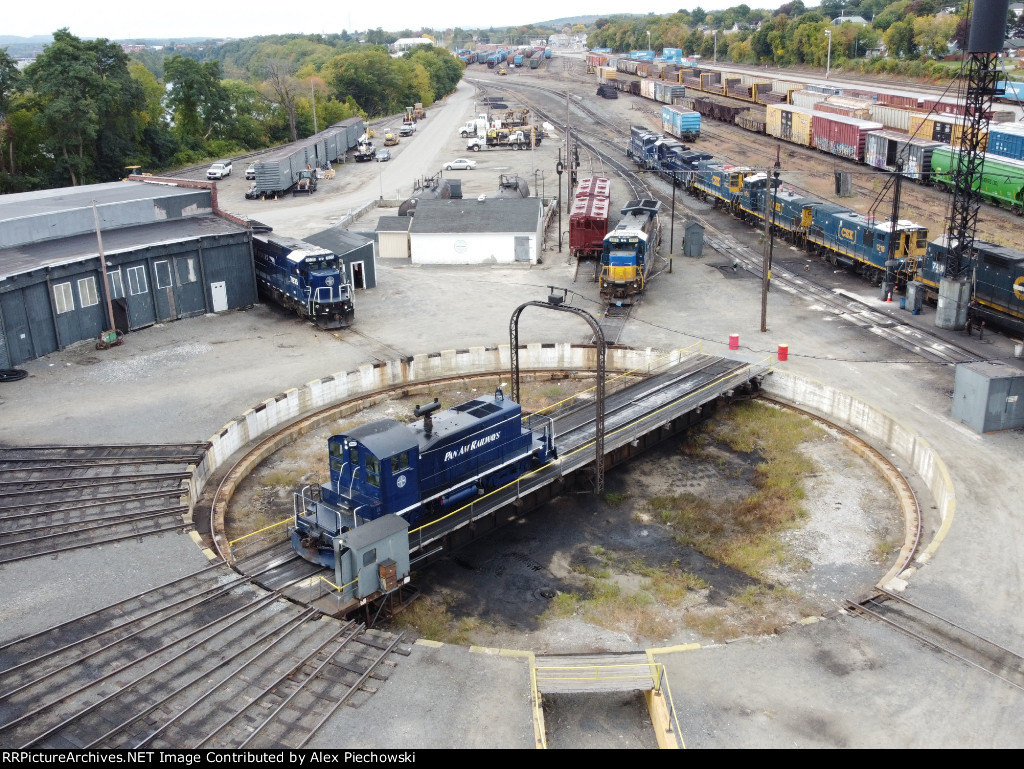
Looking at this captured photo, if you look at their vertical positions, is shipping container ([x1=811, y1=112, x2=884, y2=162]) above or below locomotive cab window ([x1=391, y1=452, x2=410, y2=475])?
above

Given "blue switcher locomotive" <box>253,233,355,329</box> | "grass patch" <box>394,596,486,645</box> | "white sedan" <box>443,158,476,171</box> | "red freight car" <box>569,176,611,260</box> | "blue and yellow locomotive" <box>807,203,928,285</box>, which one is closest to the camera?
"grass patch" <box>394,596,486,645</box>

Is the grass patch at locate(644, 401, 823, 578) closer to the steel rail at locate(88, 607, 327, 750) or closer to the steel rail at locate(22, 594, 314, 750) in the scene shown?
→ the steel rail at locate(88, 607, 327, 750)

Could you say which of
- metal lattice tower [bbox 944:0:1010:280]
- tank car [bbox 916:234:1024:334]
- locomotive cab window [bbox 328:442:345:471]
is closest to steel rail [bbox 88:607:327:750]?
locomotive cab window [bbox 328:442:345:471]

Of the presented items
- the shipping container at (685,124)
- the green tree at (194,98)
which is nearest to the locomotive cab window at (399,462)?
the shipping container at (685,124)

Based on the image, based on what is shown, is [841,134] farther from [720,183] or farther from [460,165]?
[460,165]

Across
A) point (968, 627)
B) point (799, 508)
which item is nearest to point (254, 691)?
point (968, 627)

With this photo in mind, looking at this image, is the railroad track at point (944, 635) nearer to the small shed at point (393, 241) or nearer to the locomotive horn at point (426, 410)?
the locomotive horn at point (426, 410)

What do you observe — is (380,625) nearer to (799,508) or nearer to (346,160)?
(799,508)
